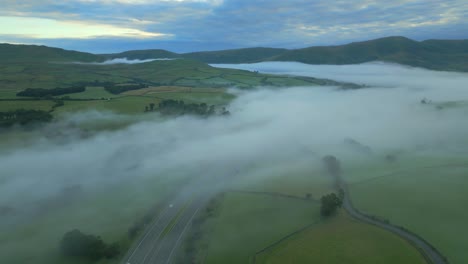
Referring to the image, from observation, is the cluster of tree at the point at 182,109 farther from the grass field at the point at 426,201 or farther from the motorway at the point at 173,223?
the grass field at the point at 426,201

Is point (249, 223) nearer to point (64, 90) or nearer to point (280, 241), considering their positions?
point (280, 241)

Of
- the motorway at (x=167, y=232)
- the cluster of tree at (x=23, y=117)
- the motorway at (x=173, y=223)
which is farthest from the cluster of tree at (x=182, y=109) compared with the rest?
the motorway at (x=167, y=232)

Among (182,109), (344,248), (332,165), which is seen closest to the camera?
(344,248)

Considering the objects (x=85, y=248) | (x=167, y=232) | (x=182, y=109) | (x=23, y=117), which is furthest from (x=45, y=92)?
(x=167, y=232)

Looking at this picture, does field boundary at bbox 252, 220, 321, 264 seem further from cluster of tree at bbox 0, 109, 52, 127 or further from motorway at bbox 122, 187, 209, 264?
cluster of tree at bbox 0, 109, 52, 127

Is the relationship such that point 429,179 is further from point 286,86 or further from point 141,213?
point 286,86

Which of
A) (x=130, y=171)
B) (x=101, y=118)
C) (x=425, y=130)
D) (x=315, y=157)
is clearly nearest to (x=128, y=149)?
(x=130, y=171)
